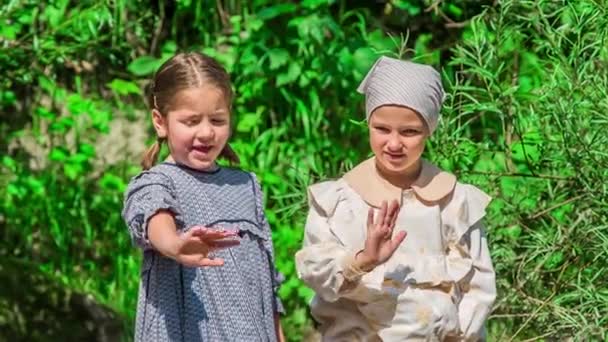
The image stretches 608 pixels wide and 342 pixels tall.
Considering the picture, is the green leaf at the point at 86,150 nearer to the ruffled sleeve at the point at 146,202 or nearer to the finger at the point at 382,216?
the ruffled sleeve at the point at 146,202

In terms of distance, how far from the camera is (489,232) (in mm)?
6309

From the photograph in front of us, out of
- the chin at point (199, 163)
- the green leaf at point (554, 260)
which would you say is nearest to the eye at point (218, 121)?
the chin at point (199, 163)

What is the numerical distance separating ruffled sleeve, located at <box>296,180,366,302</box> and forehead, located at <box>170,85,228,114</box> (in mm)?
484

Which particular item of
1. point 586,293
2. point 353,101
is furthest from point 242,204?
point 353,101

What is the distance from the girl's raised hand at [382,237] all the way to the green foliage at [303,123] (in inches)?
48.0

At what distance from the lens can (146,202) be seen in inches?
184

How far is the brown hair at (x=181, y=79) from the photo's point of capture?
15.9 ft

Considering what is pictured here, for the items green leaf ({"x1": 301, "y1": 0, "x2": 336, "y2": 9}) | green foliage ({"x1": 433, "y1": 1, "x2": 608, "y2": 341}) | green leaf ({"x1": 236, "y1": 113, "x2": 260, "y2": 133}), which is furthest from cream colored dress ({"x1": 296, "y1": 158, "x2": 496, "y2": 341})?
green leaf ({"x1": 236, "y1": 113, "x2": 260, "y2": 133})

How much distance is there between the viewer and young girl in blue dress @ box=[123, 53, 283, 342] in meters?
4.79

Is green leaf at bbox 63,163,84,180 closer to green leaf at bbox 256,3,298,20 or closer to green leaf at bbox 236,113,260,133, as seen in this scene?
green leaf at bbox 236,113,260,133

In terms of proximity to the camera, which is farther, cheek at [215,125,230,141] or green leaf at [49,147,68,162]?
green leaf at [49,147,68,162]

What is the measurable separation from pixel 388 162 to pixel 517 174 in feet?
4.37

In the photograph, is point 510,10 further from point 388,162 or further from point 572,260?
point 388,162

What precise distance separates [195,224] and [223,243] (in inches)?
14.4
